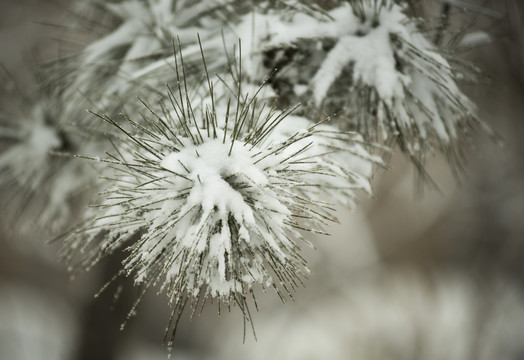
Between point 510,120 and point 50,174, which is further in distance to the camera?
point 510,120

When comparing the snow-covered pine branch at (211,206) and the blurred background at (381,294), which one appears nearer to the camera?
the snow-covered pine branch at (211,206)

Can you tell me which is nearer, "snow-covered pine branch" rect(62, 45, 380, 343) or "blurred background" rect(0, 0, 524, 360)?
"snow-covered pine branch" rect(62, 45, 380, 343)

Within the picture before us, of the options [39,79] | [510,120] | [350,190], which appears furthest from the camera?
[510,120]

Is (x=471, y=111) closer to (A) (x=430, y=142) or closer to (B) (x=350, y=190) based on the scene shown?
(A) (x=430, y=142)

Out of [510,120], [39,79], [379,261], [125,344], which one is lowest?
[125,344]

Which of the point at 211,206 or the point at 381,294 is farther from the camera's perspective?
the point at 381,294

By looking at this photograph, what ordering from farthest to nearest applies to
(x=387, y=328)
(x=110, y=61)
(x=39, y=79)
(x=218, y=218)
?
(x=387, y=328) < (x=39, y=79) < (x=110, y=61) < (x=218, y=218)

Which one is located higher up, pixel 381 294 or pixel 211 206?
pixel 381 294

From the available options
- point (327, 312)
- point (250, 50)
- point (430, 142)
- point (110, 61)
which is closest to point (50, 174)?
point (110, 61)
